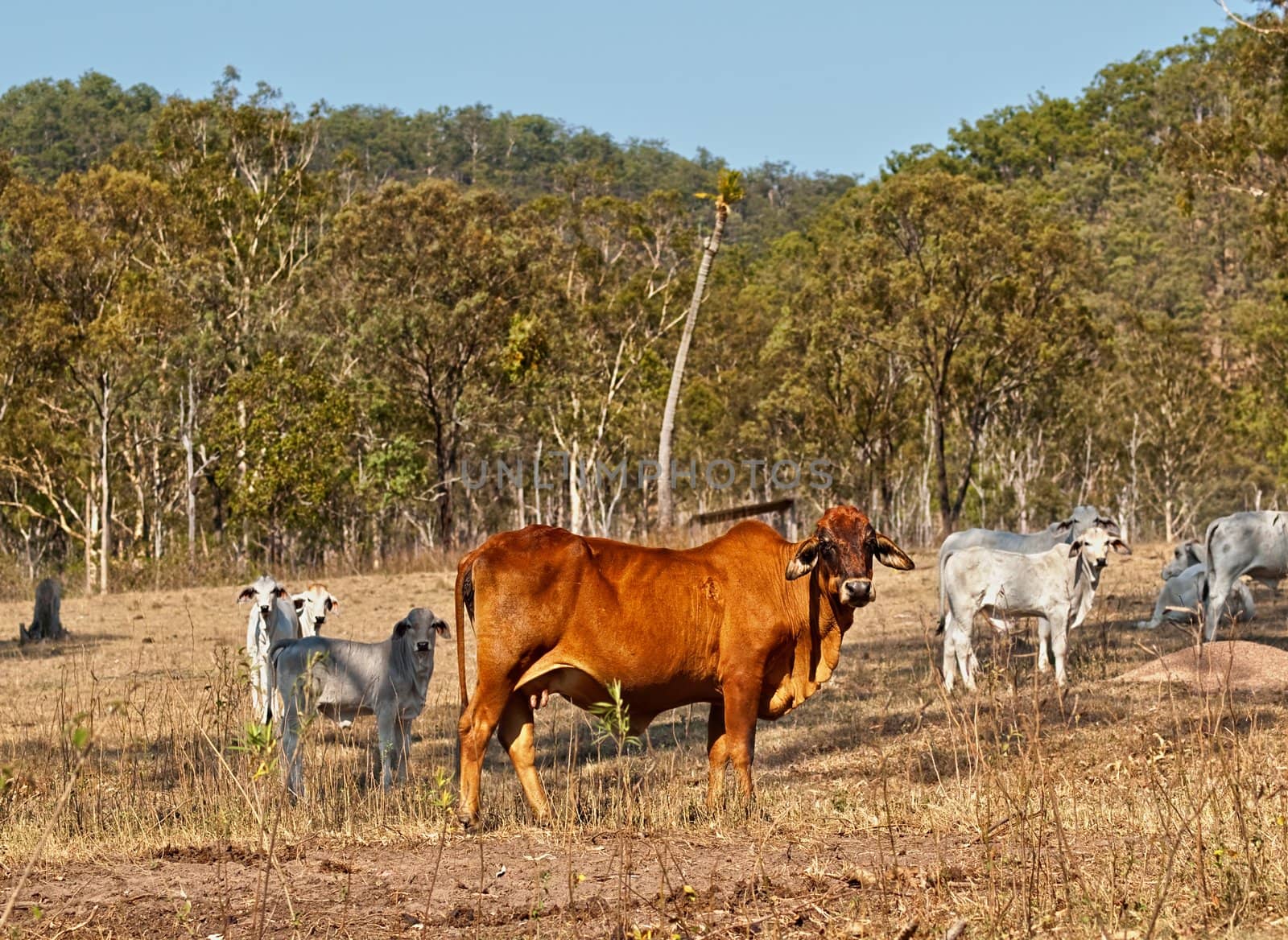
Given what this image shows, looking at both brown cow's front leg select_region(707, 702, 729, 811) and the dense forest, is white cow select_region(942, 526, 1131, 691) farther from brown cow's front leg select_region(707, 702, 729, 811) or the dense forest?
the dense forest

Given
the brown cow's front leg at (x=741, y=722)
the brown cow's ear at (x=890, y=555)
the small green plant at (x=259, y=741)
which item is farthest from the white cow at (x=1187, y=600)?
the small green plant at (x=259, y=741)

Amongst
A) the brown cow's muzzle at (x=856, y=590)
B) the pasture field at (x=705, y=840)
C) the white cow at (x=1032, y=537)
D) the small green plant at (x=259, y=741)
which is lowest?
the pasture field at (x=705, y=840)

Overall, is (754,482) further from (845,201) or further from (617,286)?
(845,201)

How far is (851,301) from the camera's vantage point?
4538cm

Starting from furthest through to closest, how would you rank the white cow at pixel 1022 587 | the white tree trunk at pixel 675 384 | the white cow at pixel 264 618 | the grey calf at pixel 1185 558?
the white tree trunk at pixel 675 384, the grey calf at pixel 1185 558, the white cow at pixel 1022 587, the white cow at pixel 264 618

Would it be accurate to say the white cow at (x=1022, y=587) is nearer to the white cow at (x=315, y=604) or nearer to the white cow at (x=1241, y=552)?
the white cow at (x=1241, y=552)

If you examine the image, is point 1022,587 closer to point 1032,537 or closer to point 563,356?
point 1032,537

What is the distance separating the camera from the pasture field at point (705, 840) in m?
5.83

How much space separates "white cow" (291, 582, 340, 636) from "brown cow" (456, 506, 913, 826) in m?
4.79

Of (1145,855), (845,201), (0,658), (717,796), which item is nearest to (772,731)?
(717,796)

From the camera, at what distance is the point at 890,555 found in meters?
9.17

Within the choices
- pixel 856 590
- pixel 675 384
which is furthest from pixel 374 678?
pixel 675 384

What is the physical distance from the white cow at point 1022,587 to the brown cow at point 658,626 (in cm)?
512

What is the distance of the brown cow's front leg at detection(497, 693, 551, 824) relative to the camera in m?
8.41
